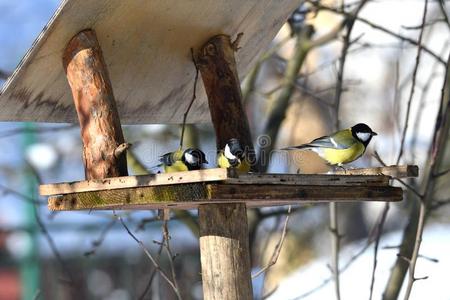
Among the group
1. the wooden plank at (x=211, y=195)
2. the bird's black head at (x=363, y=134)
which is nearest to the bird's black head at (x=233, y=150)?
the wooden plank at (x=211, y=195)

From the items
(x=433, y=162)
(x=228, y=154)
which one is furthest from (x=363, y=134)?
(x=228, y=154)

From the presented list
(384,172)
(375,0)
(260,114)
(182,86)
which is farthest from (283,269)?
(384,172)

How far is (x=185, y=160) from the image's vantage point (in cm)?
249

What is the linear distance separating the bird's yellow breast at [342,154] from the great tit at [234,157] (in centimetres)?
42

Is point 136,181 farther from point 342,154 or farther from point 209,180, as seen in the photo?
point 342,154

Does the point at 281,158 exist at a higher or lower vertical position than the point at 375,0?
lower

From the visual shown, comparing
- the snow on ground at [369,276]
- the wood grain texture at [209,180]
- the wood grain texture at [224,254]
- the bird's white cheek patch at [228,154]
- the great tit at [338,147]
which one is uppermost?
the great tit at [338,147]

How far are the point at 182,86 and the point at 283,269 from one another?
14.0 feet

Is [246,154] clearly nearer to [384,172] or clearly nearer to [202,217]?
[202,217]

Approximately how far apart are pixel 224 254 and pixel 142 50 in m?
0.73

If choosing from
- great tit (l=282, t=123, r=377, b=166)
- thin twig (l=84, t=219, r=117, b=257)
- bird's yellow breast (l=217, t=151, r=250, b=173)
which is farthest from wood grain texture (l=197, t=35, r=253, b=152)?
thin twig (l=84, t=219, r=117, b=257)

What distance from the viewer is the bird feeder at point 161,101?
2102 mm

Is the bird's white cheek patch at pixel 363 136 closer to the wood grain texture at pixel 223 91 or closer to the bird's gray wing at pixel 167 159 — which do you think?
the wood grain texture at pixel 223 91

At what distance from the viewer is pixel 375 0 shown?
3748mm
